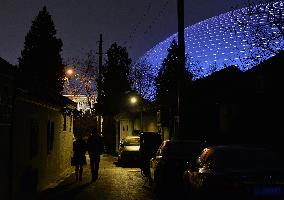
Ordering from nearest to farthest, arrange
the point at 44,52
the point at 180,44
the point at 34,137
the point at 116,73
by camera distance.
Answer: the point at 34,137 → the point at 180,44 → the point at 44,52 → the point at 116,73

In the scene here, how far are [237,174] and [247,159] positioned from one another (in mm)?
905

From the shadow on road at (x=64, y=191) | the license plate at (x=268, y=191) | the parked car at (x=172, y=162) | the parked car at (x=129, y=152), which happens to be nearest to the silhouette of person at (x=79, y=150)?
the shadow on road at (x=64, y=191)

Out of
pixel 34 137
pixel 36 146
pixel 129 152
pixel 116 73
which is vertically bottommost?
pixel 129 152

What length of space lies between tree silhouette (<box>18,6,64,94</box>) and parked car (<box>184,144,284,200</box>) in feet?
184

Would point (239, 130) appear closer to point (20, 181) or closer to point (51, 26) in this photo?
point (20, 181)

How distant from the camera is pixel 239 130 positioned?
26125 mm

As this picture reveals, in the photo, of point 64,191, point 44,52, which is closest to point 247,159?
point 64,191

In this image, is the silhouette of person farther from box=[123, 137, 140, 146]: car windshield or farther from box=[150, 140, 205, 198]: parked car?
box=[123, 137, 140, 146]: car windshield

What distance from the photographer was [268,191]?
10.2 metres

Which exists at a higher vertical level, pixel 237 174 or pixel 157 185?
pixel 237 174

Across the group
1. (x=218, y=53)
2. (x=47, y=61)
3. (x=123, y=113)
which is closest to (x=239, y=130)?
(x=123, y=113)

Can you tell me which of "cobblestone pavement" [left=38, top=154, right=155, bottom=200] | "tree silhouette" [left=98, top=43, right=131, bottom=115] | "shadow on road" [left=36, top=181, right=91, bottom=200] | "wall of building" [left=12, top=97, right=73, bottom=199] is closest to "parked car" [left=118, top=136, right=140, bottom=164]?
"wall of building" [left=12, top=97, right=73, bottom=199]

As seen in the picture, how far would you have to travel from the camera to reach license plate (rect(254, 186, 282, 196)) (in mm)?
10164

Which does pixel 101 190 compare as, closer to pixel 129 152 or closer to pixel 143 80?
pixel 129 152
